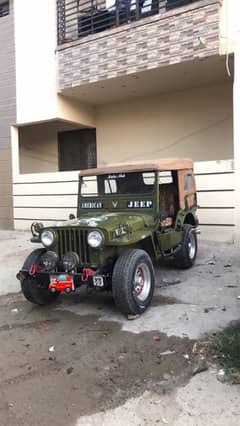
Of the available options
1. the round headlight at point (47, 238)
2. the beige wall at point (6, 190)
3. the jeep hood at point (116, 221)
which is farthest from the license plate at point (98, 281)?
the beige wall at point (6, 190)

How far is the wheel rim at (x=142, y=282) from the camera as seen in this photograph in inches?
198

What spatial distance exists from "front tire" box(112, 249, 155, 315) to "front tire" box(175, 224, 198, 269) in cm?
180

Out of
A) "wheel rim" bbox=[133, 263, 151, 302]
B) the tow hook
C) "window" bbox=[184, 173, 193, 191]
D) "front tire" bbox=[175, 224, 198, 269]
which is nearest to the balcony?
"window" bbox=[184, 173, 193, 191]

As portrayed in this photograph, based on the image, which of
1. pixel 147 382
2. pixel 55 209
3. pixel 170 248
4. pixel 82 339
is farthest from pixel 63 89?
pixel 147 382

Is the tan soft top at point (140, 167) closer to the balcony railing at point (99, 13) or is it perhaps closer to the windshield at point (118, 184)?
the windshield at point (118, 184)

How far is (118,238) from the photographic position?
503cm

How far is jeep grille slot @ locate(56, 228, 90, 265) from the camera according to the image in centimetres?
508

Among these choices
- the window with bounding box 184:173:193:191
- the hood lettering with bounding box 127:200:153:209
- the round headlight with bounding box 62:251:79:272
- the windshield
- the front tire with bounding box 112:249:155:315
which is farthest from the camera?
the window with bounding box 184:173:193:191

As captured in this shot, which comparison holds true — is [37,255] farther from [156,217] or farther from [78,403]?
[78,403]

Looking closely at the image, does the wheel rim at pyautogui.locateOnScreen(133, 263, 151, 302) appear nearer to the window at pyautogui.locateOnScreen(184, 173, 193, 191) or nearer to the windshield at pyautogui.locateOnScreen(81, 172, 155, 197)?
the windshield at pyautogui.locateOnScreen(81, 172, 155, 197)

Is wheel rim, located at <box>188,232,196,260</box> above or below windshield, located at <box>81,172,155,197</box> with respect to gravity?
below

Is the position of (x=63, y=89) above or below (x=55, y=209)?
above

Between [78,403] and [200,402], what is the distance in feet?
3.03

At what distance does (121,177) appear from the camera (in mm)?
6320
